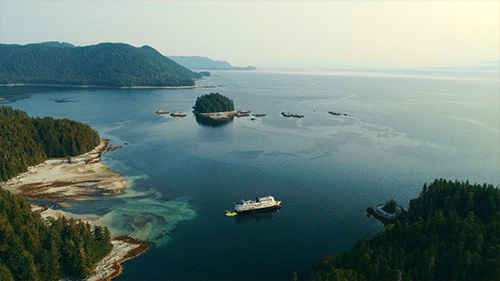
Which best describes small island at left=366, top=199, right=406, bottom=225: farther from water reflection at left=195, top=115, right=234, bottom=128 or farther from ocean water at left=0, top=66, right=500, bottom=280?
water reflection at left=195, top=115, right=234, bottom=128

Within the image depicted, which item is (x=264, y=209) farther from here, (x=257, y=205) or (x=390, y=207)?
(x=390, y=207)

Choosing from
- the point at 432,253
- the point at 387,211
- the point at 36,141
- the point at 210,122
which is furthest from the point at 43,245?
the point at 210,122

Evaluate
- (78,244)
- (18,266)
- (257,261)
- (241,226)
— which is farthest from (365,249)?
(18,266)

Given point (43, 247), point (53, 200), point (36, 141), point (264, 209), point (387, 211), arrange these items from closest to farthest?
point (43, 247) → point (387, 211) → point (264, 209) → point (53, 200) → point (36, 141)

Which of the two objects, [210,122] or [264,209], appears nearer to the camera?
[264,209]

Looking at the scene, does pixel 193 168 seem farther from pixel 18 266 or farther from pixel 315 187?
pixel 18 266

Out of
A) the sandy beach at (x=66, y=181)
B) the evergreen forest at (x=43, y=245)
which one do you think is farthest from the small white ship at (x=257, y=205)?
the sandy beach at (x=66, y=181)

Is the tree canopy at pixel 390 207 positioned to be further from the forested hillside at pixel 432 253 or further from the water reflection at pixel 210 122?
the water reflection at pixel 210 122

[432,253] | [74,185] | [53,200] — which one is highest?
[432,253]
